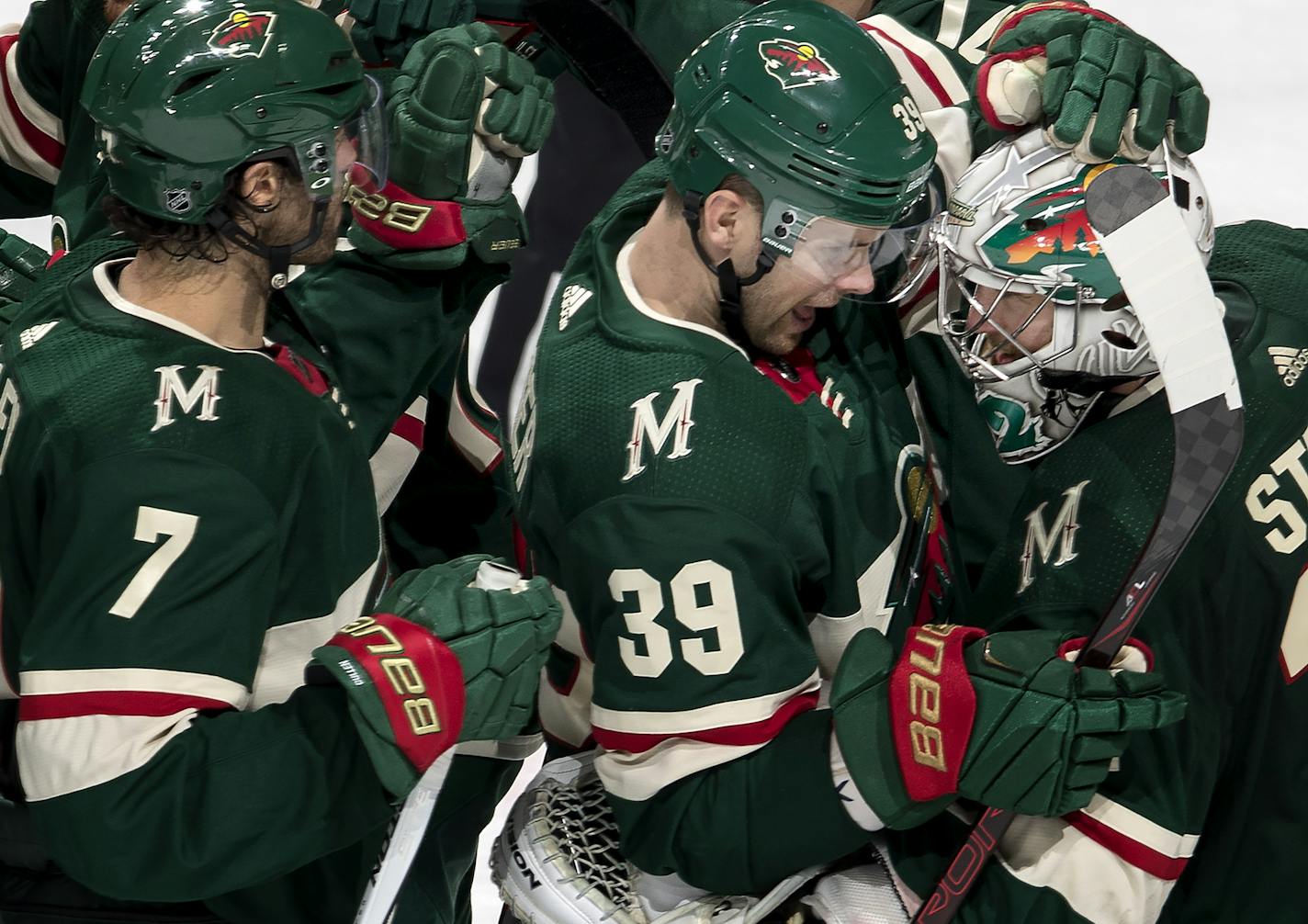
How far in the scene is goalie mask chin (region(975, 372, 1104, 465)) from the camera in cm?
219

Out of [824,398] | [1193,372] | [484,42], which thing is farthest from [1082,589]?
[484,42]

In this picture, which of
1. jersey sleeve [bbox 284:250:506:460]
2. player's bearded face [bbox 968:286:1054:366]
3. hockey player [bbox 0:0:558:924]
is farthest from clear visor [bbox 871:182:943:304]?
jersey sleeve [bbox 284:250:506:460]

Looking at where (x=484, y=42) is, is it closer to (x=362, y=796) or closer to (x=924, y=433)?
(x=924, y=433)

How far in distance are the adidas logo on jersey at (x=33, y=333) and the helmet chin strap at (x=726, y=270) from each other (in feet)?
2.43

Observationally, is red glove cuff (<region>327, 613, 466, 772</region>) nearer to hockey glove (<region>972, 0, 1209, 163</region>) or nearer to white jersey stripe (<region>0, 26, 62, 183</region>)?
hockey glove (<region>972, 0, 1209, 163</region>)

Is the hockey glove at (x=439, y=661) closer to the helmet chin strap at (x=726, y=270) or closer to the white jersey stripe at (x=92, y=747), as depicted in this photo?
Result: the white jersey stripe at (x=92, y=747)

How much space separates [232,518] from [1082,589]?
91 centimetres

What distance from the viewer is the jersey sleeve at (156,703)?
1952 mm

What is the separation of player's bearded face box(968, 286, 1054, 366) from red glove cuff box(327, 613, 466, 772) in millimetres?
725

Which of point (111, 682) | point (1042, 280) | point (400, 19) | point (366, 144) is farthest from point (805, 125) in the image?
point (400, 19)

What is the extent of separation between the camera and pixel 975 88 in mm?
2254

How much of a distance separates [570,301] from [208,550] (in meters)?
0.59

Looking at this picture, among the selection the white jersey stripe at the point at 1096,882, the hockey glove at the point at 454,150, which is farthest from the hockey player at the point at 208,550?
the white jersey stripe at the point at 1096,882

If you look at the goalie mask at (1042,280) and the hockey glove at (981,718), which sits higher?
the goalie mask at (1042,280)
